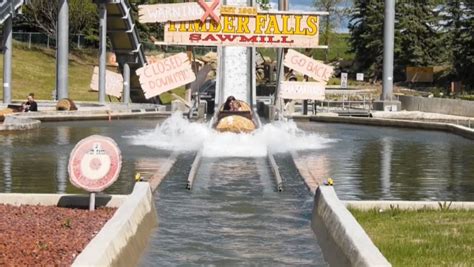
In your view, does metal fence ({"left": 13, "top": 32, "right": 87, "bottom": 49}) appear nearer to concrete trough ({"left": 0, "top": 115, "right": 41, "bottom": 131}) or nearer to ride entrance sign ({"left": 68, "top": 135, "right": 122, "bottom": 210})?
concrete trough ({"left": 0, "top": 115, "right": 41, "bottom": 131})

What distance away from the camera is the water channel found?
9.89 meters

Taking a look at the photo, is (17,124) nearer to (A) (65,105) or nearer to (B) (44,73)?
(A) (65,105)

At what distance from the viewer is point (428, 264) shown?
25.9 ft

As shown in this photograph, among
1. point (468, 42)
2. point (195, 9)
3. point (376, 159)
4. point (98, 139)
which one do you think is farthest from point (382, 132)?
point (468, 42)

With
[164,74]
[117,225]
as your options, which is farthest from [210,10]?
[117,225]

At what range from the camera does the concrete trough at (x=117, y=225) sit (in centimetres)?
732

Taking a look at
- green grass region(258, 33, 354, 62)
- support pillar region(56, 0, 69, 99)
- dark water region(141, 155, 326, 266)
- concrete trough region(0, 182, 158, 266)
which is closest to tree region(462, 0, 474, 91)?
green grass region(258, 33, 354, 62)

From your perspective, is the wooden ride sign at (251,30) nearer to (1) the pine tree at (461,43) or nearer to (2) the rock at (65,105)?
(2) the rock at (65,105)

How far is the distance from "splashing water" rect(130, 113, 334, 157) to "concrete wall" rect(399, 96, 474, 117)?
18.2 metres

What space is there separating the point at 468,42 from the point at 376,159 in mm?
56708

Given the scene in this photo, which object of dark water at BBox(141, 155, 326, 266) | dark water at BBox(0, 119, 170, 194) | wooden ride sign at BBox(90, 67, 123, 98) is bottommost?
dark water at BBox(141, 155, 326, 266)

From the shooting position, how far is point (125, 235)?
866 centimetres

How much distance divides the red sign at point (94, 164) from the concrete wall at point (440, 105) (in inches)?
1427

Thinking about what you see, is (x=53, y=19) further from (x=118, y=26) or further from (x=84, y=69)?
(x=118, y=26)
